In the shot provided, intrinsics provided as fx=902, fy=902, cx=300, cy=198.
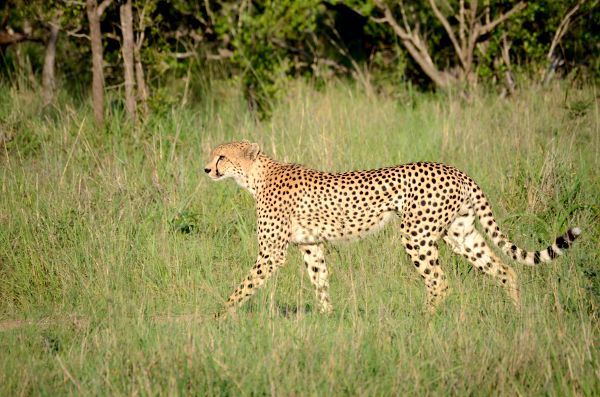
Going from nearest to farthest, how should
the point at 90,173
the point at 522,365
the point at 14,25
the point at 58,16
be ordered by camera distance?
the point at 522,365
the point at 90,173
the point at 58,16
the point at 14,25

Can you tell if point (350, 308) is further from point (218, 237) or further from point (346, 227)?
point (218, 237)

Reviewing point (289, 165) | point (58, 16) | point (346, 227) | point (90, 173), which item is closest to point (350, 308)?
point (346, 227)

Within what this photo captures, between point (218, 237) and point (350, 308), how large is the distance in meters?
1.56

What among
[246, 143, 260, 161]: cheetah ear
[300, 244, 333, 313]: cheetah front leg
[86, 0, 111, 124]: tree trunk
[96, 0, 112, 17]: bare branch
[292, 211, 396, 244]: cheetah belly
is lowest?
[300, 244, 333, 313]: cheetah front leg

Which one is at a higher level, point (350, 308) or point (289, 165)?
point (289, 165)

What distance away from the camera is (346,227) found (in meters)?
5.51

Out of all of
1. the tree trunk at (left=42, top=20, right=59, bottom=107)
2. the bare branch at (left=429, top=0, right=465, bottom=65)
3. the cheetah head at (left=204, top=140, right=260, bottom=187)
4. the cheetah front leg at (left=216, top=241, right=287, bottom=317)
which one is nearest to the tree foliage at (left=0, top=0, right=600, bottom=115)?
the bare branch at (left=429, top=0, right=465, bottom=65)

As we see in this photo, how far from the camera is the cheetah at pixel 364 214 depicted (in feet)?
17.5

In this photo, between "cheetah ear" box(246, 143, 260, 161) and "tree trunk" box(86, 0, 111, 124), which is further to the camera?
"tree trunk" box(86, 0, 111, 124)

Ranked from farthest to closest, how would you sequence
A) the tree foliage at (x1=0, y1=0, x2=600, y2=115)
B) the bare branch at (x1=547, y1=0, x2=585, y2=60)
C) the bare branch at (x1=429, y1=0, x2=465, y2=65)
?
the bare branch at (x1=429, y1=0, x2=465, y2=65), the bare branch at (x1=547, y1=0, x2=585, y2=60), the tree foliage at (x1=0, y1=0, x2=600, y2=115)

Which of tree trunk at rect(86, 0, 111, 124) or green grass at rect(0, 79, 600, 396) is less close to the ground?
tree trunk at rect(86, 0, 111, 124)

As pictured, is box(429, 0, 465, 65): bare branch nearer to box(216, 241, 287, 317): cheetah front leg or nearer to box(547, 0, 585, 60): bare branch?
box(547, 0, 585, 60): bare branch

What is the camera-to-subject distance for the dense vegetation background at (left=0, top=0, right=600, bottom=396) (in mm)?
4199

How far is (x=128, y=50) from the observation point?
8.05 m
